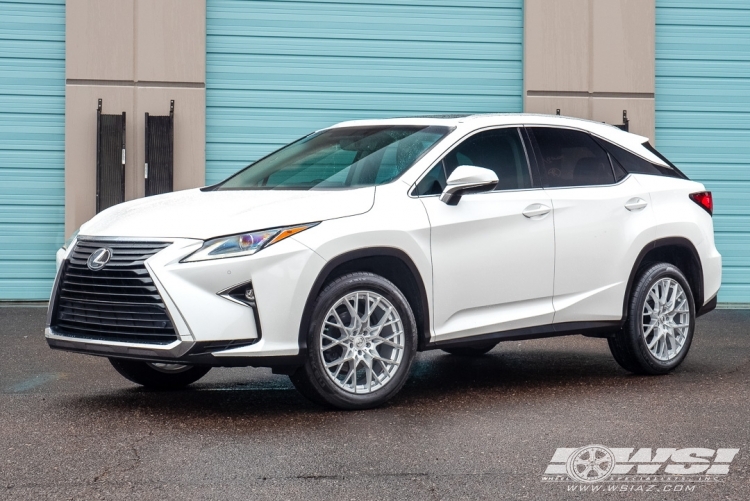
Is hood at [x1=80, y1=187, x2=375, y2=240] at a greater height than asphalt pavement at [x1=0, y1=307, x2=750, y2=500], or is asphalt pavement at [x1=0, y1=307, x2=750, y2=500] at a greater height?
hood at [x1=80, y1=187, x2=375, y2=240]

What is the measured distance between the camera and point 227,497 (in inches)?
171

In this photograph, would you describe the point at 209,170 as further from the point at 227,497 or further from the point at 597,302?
the point at 227,497

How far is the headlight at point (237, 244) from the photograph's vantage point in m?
5.64

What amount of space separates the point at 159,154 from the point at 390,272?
23.8 ft

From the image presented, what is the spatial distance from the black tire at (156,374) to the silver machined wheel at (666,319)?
294cm

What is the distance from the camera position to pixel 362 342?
6.07 metres

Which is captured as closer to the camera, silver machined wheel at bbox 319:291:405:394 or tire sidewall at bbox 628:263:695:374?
silver machined wheel at bbox 319:291:405:394

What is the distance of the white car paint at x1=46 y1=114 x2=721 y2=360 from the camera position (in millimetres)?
5660

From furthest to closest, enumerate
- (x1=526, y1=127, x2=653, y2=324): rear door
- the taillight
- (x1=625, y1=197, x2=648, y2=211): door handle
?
the taillight < (x1=625, y1=197, x2=648, y2=211): door handle < (x1=526, y1=127, x2=653, y2=324): rear door

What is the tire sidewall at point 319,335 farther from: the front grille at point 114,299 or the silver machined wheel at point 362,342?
the front grille at point 114,299

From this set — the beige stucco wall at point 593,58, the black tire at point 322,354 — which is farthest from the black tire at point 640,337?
the beige stucco wall at point 593,58

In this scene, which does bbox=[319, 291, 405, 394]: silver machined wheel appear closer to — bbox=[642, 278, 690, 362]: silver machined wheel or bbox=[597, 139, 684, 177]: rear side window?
bbox=[642, 278, 690, 362]: silver machined wheel

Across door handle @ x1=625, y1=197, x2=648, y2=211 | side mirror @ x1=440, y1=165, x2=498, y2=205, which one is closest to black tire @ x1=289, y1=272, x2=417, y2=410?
side mirror @ x1=440, y1=165, x2=498, y2=205

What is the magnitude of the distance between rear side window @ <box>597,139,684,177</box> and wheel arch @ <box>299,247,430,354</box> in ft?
6.67
